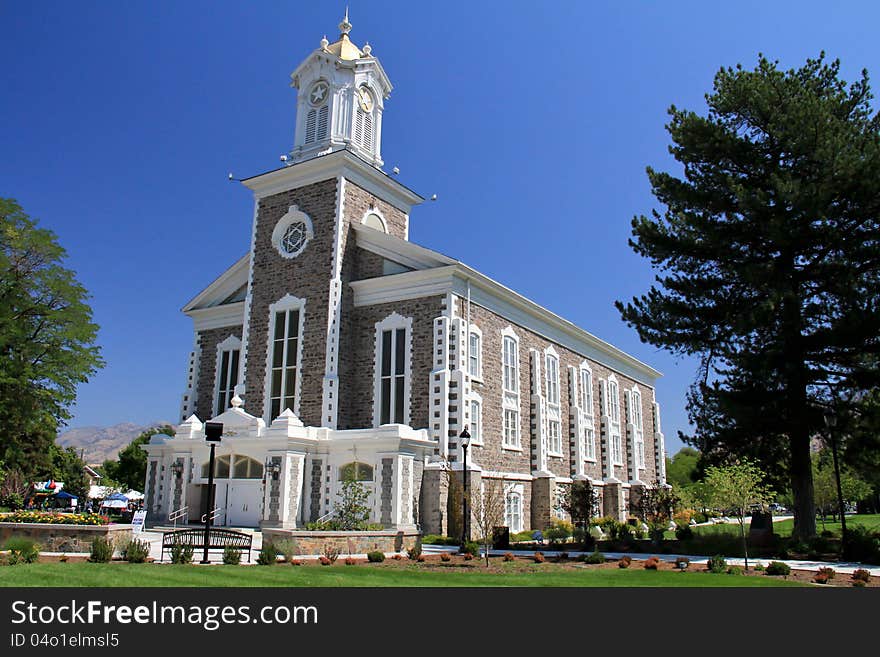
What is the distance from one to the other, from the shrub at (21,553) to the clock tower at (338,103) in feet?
71.6

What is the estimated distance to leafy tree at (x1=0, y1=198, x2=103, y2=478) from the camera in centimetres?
3322

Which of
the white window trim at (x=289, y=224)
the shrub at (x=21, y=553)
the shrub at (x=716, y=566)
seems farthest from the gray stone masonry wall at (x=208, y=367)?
the shrub at (x=716, y=566)

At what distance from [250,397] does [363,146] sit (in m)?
13.1

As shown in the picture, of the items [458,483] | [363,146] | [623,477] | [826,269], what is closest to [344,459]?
[458,483]

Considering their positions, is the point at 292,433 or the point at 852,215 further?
the point at 292,433

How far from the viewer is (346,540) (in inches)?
790

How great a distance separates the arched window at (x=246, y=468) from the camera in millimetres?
28016

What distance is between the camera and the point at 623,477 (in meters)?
45.4

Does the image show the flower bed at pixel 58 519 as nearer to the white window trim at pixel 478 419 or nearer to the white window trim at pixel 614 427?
the white window trim at pixel 478 419

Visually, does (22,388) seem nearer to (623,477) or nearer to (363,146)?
(363,146)

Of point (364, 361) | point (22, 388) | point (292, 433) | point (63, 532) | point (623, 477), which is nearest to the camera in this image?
point (63, 532)

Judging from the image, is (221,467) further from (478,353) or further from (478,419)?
(478,353)

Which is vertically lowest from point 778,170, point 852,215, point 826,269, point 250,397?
point 250,397

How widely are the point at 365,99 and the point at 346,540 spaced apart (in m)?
22.9
